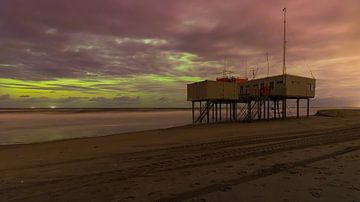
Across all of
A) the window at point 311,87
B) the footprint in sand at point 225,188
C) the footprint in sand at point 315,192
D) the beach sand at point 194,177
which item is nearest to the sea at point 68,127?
the beach sand at point 194,177

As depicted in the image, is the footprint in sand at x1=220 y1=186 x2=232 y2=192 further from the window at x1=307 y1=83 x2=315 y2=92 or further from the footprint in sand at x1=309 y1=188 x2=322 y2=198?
the window at x1=307 y1=83 x2=315 y2=92

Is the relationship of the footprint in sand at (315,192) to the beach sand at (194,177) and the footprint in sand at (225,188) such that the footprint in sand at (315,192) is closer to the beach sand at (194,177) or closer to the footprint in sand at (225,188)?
the beach sand at (194,177)

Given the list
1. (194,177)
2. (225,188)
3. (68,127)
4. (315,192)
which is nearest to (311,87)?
(68,127)

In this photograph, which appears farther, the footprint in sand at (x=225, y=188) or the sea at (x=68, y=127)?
the sea at (x=68, y=127)

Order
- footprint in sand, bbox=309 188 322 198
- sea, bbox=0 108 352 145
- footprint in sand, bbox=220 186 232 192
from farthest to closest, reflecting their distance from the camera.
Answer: sea, bbox=0 108 352 145 → footprint in sand, bbox=220 186 232 192 → footprint in sand, bbox=309 188 322 198

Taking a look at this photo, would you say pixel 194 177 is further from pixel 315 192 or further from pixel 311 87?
pixel 311 87

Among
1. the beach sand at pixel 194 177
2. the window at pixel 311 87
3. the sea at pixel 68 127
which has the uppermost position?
the window at pixel 311 87

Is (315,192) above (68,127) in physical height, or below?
above

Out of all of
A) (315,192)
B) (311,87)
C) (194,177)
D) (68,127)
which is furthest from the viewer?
(311,87)

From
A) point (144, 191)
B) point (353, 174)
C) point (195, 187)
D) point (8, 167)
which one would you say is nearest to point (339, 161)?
point (353, 174)

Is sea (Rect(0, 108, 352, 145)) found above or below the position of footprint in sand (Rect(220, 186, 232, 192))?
below

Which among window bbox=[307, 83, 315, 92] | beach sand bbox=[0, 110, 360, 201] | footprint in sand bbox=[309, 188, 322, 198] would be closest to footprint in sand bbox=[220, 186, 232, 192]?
beach sand bbox=[0, 110, 360, 201]

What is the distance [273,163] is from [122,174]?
4.28 metres

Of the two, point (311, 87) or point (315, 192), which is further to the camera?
point (311, 87)
